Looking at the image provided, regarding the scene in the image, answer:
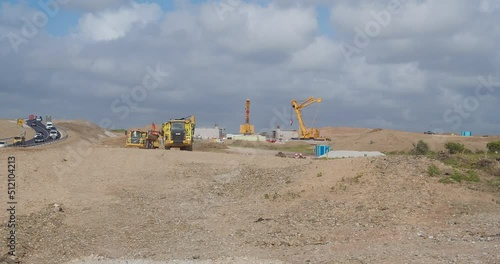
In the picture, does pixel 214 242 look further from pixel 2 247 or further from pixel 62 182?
pixel 62 182

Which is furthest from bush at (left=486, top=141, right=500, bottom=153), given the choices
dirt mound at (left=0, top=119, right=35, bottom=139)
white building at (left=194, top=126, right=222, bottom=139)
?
white building at (left=194, top=126, right=222, bottom=139)

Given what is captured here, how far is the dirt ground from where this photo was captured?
12242 millimetres

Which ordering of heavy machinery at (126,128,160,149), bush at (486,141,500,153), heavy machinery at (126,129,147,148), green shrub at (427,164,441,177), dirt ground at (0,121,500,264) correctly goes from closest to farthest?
dirt ground at (0,121,500,264)
green shrub at (427,164,441,177)
bush at (486,141,500,153)
heavy machinery at (126,129,147,148)
heavy machinery at (126,128,160,149)

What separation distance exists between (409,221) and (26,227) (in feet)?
33.1

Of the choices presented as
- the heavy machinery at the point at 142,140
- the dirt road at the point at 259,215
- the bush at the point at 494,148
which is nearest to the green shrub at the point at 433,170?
the dirt road at the point at 259,215

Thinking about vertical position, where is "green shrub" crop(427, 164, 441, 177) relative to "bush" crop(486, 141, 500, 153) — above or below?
below

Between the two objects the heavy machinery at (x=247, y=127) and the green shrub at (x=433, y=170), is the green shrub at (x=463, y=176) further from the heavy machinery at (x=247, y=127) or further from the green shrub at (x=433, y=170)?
the heavy machinery at (x=247, y=127)

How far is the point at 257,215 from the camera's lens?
56.8 feet

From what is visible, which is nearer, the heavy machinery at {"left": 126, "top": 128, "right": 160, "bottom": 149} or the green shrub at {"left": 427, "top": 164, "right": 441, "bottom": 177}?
the green shrub at {"left": 427, "top": 164, "right": 441, "bottom": 177}

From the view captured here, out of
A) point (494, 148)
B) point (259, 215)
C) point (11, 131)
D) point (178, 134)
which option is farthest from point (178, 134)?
point (11, 131)

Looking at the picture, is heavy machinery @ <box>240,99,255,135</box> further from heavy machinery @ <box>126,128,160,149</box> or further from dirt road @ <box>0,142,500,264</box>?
dirt road @ <box>0,142,500,264</box>

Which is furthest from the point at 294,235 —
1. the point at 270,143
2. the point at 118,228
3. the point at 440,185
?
the point at 270,143

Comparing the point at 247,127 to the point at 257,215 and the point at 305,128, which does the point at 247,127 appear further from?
the point at 257,215

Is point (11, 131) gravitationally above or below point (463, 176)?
above
